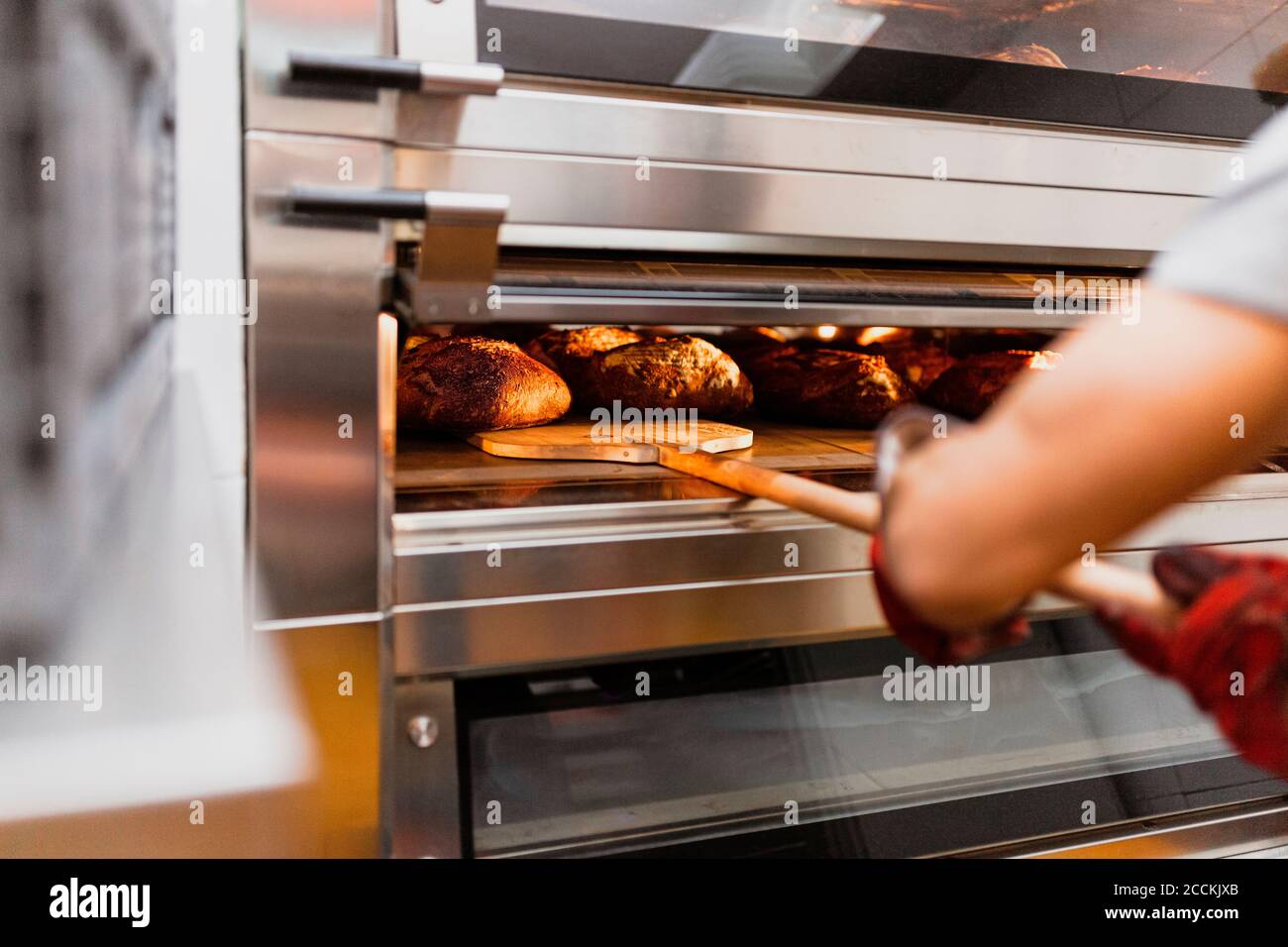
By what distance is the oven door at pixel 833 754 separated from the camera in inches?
41.1

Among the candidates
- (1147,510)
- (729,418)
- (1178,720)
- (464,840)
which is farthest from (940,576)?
(729,418)

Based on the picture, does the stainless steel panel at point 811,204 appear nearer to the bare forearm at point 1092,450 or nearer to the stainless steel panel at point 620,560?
the stainless steel panel at point 620,560

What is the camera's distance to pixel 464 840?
1.00 meters

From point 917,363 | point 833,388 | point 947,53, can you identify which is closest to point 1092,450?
point 947,53

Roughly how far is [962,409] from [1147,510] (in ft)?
3.83

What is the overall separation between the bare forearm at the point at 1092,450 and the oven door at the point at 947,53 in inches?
25.3

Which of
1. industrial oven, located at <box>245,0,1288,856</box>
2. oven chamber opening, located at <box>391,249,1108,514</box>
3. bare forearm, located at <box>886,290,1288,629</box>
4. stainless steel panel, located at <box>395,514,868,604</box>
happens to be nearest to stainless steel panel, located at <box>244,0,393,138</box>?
industrial oven, located at <box>245,0,1288,856</box>

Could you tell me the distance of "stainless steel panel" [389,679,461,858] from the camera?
977 mm

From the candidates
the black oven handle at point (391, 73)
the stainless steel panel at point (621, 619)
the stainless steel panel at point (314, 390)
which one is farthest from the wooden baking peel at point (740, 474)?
the black oven handle at point (391, 73)

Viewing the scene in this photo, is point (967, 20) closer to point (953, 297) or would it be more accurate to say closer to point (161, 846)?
point (953, 297)

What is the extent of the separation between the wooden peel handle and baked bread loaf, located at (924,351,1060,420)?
63 cm

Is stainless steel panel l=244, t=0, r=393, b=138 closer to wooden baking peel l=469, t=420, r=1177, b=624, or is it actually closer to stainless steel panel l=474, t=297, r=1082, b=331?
A: stainless steel panel l=474, t=297, r=1082, b=331

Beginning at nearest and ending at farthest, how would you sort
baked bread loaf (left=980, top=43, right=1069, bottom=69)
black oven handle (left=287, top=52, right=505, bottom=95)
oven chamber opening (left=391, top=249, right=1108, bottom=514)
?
black oven handle (left=287, top=52, right=505, bottom=95)
oven chamber opening (left=391, top=249, right=1108, bottom=514)
baked bread loaf (left=980, top=43, right=1069, bottom=69)

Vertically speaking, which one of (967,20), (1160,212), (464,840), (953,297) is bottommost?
(464,840)
